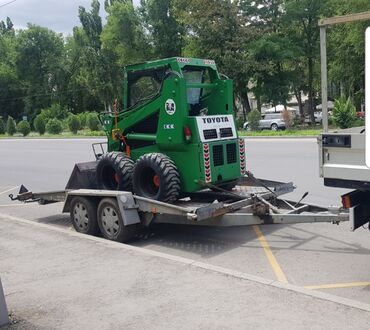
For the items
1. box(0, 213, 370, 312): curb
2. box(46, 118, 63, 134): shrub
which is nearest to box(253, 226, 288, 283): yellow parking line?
box(0, 213, 370, 312): curb

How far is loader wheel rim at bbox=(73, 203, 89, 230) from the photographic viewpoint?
7785 mm

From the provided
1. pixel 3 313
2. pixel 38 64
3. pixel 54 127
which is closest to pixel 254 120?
pixel 54 127

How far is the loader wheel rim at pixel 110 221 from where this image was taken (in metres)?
7.28

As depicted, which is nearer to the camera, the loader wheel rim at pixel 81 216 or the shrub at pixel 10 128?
the loader wheel rim at pixel 81 216

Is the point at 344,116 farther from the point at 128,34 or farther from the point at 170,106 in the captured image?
the point at 128,34

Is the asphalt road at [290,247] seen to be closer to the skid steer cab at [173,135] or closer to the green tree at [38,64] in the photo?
the skid steer cab at [173,135]

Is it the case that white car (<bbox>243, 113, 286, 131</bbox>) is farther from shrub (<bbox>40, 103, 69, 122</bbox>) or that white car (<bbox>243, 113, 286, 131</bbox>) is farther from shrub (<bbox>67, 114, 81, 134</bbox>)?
shrub (<bbox>40, 103, 69, 122</bbox>)

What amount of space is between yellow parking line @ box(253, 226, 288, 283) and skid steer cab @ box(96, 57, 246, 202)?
86cm

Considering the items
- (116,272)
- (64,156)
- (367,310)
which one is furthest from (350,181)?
(64,156)

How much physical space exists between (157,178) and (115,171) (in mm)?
853

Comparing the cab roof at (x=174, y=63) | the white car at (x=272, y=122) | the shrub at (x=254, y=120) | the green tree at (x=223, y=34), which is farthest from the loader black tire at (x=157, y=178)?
the green tree at (x=223, y=34)

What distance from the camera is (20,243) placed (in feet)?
22.9

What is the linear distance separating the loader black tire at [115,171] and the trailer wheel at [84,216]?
0.47 m

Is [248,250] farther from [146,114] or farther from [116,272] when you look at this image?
[146,114]
